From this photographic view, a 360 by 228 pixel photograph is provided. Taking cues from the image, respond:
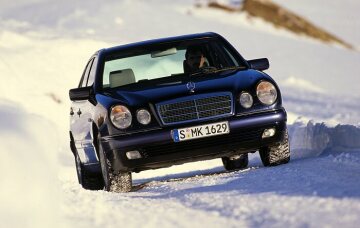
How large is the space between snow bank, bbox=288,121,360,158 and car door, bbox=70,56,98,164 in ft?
8.42

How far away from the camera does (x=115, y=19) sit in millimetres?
35906

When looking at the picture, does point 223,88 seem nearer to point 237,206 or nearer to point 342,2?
point 237,206

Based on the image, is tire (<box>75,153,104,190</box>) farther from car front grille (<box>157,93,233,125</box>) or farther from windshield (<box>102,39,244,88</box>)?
car front grille (<box>157,93,233,125</box>)

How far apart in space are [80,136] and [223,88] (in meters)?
1.94

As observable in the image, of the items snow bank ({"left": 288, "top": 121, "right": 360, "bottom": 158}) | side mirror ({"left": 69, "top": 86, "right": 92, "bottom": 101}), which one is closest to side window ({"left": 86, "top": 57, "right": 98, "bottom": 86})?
side mirror ({"left": 69, "top": 86, "right": 92, "bottom": 101})

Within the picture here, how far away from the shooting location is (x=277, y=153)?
9.47 metres

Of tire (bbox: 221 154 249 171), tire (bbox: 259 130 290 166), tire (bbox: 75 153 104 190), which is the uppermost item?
tire (bbox: 259 130 290 166)

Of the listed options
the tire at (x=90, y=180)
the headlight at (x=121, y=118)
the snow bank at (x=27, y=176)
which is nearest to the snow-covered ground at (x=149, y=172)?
the snow bank at (x=27, y=176)

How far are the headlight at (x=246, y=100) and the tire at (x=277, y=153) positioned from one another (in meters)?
0.62

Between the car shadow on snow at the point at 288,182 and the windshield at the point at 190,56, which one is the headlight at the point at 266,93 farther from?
the windshield at the point at 190,56

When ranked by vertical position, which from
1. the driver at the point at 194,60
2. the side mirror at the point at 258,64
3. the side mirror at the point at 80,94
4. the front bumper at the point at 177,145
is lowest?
the front bumper at the point at 177,145

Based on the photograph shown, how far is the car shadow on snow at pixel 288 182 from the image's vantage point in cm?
691

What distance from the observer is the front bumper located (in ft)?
28.6

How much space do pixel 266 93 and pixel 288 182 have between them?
1.65m
